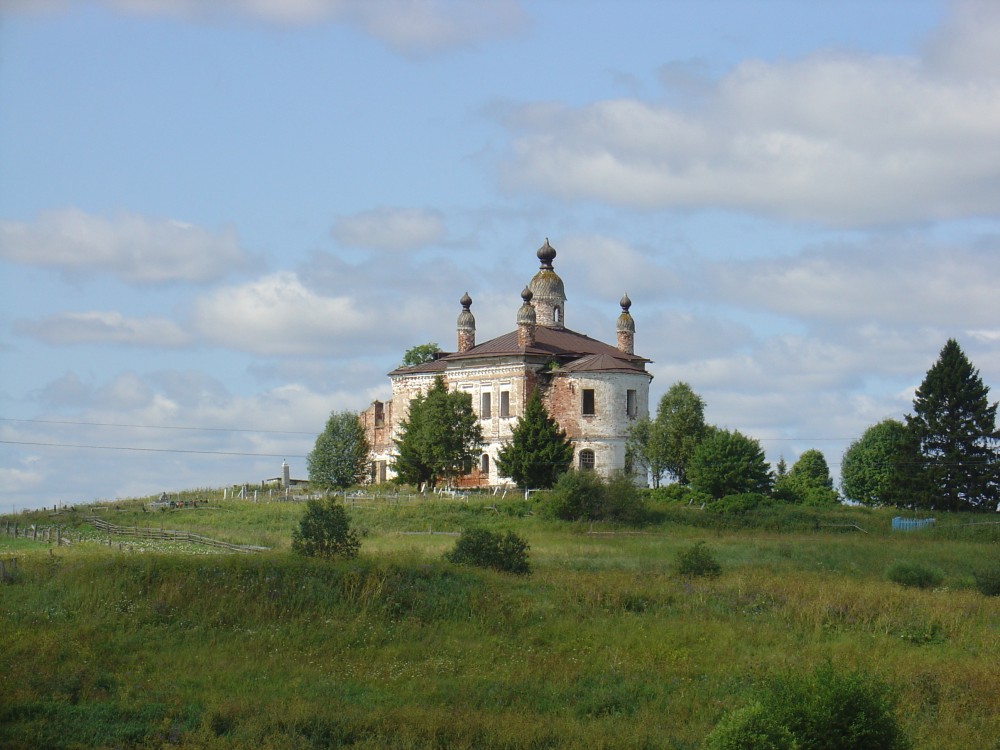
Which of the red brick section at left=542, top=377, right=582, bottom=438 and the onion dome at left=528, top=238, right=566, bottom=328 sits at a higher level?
the onion dome at left=528, top=238, right=566, bottom=328

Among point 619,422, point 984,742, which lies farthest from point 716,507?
point 984,742

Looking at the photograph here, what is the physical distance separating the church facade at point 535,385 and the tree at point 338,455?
→ 1392 mm

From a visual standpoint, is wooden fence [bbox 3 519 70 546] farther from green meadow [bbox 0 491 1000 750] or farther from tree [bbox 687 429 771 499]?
tree [bbox 687 429 771 499]

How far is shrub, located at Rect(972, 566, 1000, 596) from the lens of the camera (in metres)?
30.1

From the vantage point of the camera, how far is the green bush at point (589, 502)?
45938 mm

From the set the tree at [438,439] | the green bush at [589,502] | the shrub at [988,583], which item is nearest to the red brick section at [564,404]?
the tree at [438,439]

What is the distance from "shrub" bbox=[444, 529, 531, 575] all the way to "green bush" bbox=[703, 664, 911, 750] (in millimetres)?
13487

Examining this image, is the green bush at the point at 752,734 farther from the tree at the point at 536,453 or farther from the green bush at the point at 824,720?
the tree at the point at 536,453

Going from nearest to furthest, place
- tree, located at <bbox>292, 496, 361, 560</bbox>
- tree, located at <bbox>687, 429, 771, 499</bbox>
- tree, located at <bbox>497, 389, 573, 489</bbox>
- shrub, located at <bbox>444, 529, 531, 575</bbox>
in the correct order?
tree, located at <bbox>292, 496, 361, 560</bbox>, shrub, located at <bbox>444, 529, 531, 575</bbox>, tree, located at <bbox>687, 429, 771, 499</bbox>, tree, located at <bbox>497, 389, 573, 489</bbox>

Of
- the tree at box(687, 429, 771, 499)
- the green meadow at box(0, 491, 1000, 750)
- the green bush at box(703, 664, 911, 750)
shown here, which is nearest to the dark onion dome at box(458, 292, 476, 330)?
the tree at box(687, 429, 771, 499)

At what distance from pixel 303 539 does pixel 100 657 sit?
8.49 metres

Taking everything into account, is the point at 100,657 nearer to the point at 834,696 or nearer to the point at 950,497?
the point at 834,696

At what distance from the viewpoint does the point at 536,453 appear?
5431 cm

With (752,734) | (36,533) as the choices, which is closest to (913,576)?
(752,734)
